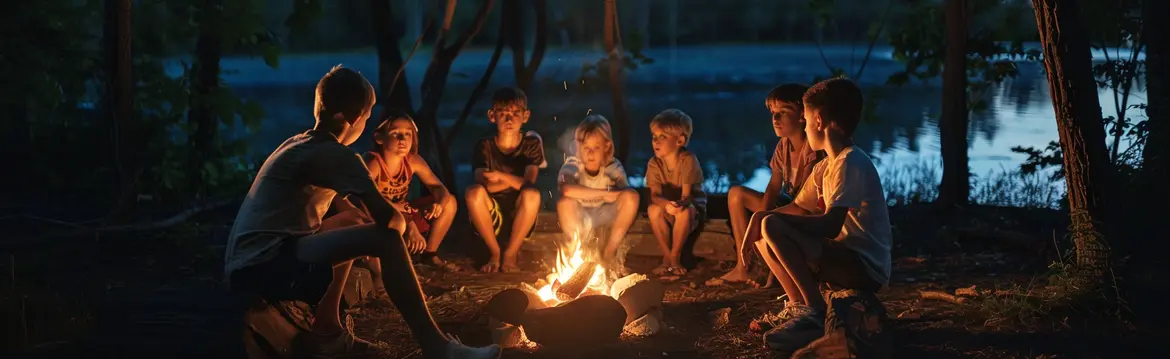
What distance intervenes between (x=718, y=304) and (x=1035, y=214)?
3573 millimetres

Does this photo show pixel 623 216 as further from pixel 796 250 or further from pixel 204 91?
pixel 204 91

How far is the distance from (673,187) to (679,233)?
0.29 metres

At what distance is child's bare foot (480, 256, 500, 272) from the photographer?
6863 millimetres

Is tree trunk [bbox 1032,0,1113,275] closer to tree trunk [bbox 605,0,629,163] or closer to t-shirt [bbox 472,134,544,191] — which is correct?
t-shirt [bbox 472,134,544,191]

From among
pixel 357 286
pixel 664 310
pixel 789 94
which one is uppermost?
pixel 789 94

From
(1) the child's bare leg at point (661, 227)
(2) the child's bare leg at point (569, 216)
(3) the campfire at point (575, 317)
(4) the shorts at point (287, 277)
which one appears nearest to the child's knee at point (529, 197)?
(2) the child's bare leg at point (569, 216)

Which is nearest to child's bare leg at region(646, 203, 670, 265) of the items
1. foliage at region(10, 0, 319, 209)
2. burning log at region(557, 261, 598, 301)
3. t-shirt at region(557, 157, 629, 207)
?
t-shirt at region(557, 157, 629, 207)

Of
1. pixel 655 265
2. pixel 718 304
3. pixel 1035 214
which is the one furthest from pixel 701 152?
pixel 718 304

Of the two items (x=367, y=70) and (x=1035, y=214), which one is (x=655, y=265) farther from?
(x=367, y=70)

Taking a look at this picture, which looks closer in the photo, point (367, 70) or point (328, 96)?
point (328, 96)

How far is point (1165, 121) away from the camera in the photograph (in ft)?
22.4

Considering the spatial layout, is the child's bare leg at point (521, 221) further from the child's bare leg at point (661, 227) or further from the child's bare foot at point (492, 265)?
the child's bare leg at point (661, 227)

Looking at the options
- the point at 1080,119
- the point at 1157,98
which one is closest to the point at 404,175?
the point at 1080,119

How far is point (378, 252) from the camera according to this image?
4.30 meters
